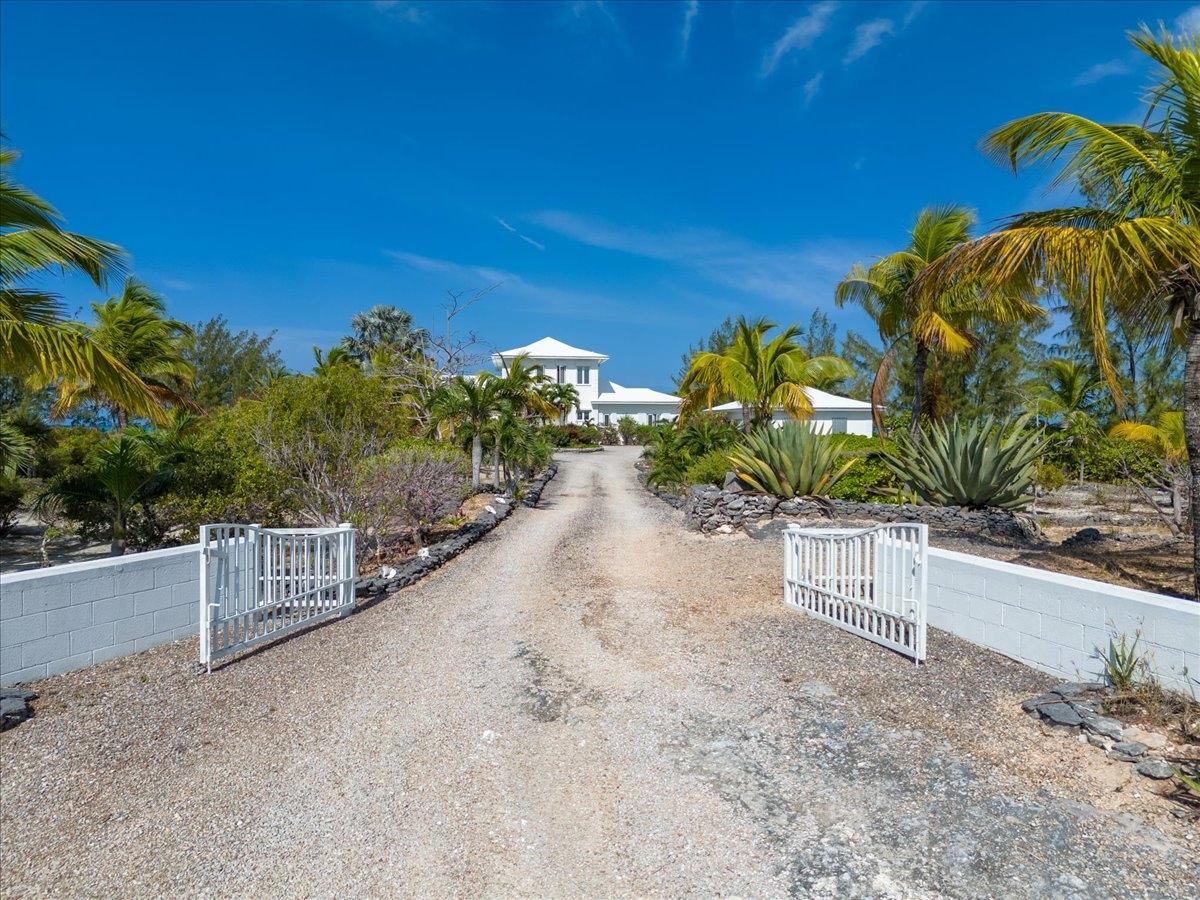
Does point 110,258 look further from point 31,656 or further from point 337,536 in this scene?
point 31,656

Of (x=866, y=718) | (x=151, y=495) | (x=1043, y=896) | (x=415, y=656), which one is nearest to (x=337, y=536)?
(x=415, y=656)

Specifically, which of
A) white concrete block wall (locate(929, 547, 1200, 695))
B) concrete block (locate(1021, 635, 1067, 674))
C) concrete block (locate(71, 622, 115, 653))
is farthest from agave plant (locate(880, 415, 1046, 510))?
concrete block (locate(71, 622, 115, 653))

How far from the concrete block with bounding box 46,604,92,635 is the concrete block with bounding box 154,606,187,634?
2.16ft

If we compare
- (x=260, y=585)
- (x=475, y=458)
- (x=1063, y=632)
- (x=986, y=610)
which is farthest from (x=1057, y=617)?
(x=475, y=458)

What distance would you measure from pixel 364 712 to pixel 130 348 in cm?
1690

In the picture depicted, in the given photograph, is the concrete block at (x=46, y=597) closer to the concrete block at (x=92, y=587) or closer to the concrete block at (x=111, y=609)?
the concrete block at (x=92, y=587)

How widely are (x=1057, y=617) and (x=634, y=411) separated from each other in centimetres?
4464

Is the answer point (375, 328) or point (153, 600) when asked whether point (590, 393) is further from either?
point (153, 600)

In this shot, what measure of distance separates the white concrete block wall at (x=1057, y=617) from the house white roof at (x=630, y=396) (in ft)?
139

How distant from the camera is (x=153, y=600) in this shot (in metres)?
6.21

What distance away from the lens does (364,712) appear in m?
4.89

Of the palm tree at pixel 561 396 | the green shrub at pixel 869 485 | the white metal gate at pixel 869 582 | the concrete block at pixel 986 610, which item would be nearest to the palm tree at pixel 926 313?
the green shrub at pixel 869 485

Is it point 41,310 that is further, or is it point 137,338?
point 137,338

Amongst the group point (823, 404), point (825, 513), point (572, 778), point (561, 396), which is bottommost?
point (572, 778)
